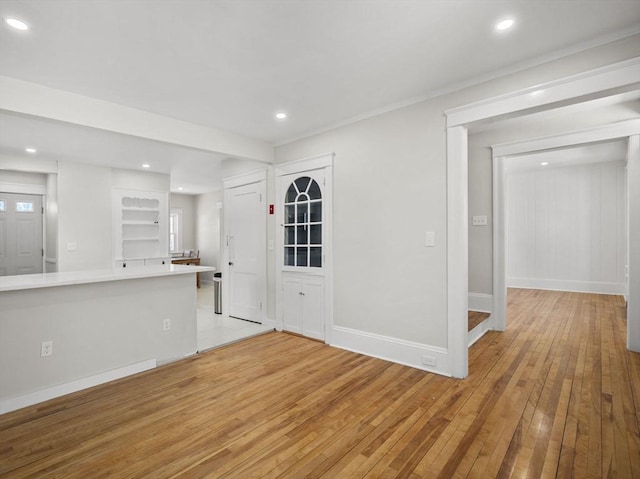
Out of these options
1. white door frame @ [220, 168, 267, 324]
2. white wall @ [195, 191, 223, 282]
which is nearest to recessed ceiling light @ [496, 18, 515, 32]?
white door frame @ [220, 168, 267, 324]

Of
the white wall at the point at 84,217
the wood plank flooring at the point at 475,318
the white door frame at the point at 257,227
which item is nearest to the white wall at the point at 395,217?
the wood plank flooring at the point at 475,318

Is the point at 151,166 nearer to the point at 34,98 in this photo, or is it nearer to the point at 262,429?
the point at 34,98

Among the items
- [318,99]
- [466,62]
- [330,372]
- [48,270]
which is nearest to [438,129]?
[466,62]

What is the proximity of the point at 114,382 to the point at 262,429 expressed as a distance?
1677 millimetres

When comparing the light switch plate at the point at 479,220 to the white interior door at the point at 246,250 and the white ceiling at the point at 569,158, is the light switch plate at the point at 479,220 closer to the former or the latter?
the white ceiling at the point at 569,158

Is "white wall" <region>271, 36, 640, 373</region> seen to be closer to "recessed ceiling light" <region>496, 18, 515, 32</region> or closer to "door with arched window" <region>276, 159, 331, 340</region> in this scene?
"door with arched window" <region>276, 159, 331, 340</region>

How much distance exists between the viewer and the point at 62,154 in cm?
496

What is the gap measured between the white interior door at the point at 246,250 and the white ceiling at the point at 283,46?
184cm

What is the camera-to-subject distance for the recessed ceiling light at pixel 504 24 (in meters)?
2.00

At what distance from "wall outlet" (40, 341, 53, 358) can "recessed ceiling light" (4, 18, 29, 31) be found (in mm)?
2307

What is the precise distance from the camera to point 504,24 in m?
2.04

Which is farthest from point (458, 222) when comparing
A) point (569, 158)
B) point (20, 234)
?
point (20, 234)

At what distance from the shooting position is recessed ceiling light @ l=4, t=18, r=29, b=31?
193 cm

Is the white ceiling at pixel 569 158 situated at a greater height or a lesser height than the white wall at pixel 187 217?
greater
